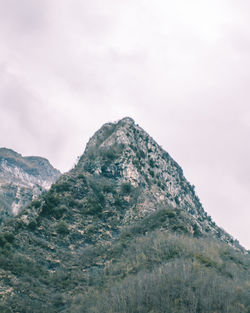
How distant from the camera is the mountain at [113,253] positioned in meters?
68.2

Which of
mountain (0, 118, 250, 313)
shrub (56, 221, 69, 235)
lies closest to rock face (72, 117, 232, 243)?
mountain (0, 118, 250, 313)

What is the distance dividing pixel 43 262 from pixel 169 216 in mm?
33507

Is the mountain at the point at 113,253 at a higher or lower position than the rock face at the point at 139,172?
lower

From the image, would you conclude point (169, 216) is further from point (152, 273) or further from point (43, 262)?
point (43, 262)

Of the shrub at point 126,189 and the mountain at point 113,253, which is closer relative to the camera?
the mountain at point 113,253

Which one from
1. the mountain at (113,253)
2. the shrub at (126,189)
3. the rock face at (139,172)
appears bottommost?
the mountain at (113,253)

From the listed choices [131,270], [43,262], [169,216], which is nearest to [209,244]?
[169,216]

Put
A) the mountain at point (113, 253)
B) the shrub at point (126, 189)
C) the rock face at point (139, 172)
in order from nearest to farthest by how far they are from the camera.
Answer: the mountain at point (113, 253)
the rock face at point (139, 172)
the shrub at point (126, 189)

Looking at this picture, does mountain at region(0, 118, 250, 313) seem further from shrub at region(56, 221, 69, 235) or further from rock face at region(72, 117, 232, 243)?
rock face at region(72, 117, 232, 243)

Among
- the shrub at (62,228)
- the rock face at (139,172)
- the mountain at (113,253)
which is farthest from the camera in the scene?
the rock face at (139,172)

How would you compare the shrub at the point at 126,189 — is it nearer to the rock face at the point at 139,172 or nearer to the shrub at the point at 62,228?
the rock face at the point at 139,172

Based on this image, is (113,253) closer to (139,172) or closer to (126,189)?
(126,189)

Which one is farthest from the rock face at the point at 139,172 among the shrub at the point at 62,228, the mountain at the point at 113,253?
the shrub at the point at 62,228

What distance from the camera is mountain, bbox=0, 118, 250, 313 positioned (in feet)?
224
